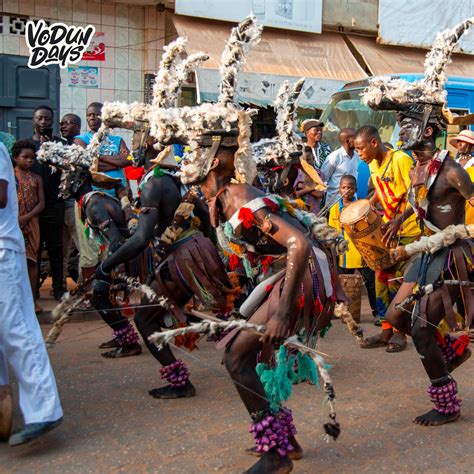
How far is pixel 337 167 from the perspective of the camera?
9367mm

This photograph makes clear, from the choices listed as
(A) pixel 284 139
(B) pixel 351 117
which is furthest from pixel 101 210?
(B) pixel 351 117

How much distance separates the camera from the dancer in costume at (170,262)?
5.05 metres

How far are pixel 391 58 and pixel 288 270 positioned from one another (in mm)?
13993

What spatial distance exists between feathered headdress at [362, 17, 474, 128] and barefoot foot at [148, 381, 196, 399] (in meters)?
2.45

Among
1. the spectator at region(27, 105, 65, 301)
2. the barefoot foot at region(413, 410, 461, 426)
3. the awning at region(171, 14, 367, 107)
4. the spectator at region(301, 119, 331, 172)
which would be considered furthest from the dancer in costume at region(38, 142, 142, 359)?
the awning at region(171, 14, 367, 107)

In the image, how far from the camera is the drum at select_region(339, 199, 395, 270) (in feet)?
20.0

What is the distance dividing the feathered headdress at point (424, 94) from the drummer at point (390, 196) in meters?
1.36

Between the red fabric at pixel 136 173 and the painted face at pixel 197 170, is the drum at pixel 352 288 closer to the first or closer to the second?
the red fabric at pixel 136 173

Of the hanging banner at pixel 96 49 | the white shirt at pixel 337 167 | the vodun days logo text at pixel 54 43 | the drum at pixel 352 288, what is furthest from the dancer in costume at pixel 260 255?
the hanging banner at pixel 96 49

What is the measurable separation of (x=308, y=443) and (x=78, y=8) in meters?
10.1

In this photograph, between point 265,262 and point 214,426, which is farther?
point 214,426

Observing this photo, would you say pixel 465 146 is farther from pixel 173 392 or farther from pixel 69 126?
pixel 173 392

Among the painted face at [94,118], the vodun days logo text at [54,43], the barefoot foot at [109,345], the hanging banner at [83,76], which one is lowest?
the barefoot foot at [109,345]

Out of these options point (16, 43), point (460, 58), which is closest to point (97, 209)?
point (16, 43)
